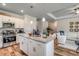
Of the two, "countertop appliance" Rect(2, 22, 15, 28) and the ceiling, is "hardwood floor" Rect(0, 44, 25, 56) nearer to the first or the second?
"countertop appliance" Rect(2, 22, 15, 28)

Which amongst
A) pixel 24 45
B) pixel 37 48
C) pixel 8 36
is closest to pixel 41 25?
pixel 37 48

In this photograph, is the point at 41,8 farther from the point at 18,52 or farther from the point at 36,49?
the point at 18,52

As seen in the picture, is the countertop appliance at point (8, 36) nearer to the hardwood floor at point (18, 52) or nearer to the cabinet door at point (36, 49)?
the hardwood floor at point (18, 52)

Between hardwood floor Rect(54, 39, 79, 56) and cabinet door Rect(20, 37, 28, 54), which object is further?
cabinet door Rect(20, 37, 28, 54)

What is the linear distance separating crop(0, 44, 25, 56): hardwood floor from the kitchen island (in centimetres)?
9

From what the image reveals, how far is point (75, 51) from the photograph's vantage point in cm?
167

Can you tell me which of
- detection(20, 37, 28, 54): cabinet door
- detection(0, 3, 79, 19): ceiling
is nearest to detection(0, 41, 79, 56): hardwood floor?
detection(20, 37, 28, 54): cabinet door

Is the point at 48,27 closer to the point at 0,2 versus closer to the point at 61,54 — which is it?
the point at 61,54

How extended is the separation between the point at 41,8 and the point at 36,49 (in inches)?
33.1

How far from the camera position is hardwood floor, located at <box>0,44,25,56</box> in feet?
5.56

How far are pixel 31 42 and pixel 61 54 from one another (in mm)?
672

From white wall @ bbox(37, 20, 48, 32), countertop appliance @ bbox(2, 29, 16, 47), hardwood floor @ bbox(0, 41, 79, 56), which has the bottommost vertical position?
hardwood floor @ bbox(0, 41, 79, 56)

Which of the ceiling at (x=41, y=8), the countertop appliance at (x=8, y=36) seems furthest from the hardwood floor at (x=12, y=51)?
the ceiling at (x=41, y=8)

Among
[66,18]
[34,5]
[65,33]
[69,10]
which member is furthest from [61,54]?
[34,5]
